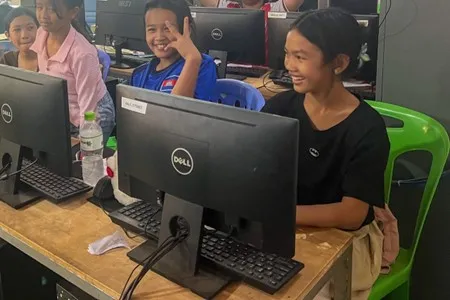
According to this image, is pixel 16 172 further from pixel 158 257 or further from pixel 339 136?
pixel 339 136

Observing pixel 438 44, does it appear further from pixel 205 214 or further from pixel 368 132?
pixel 205 214

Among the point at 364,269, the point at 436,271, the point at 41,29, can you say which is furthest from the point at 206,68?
the point at 436,271

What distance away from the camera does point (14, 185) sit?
60.9 inches

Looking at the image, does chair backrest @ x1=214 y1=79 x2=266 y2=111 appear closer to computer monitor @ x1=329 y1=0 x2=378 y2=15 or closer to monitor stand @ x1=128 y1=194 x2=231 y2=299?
monitor stand @ x1=128 y1=194 x2=231 y2=299

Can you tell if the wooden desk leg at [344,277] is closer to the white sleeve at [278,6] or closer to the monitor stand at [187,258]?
the monitor stand at [187,258]

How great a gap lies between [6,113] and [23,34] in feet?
3.98

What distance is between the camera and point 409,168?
2.66 metres

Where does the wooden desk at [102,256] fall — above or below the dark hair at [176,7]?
below

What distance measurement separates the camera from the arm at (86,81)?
2.18 m

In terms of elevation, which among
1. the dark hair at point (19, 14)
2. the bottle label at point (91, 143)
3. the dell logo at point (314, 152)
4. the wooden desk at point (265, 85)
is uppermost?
the dark hair at point (19, 14)

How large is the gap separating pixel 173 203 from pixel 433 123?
94cm

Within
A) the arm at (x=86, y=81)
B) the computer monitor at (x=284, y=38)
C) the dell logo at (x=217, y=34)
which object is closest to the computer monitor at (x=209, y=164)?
the arm at (x=86, y=81)

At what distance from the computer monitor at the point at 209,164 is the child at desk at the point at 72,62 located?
977 mm

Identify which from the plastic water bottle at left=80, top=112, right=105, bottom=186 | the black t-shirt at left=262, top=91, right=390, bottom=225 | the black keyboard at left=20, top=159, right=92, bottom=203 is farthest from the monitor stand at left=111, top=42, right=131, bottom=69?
the black t-shirt at left=262, top=91, right=390, bottom=225
